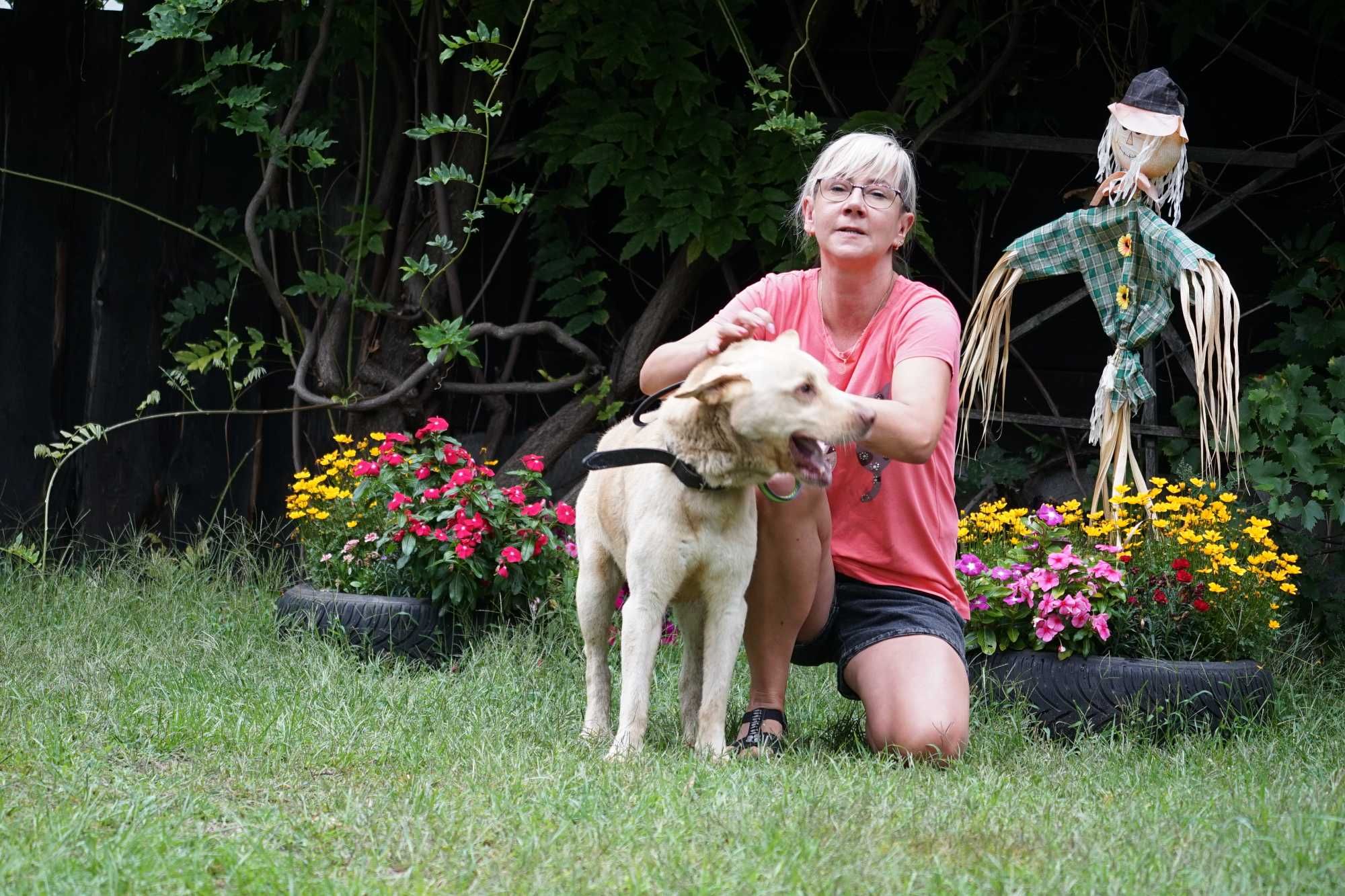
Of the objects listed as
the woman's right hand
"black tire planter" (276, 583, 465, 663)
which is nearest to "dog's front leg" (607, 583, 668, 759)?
the woman's right hand

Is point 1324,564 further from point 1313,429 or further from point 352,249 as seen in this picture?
point 352,249

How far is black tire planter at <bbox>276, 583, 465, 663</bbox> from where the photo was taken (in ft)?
14.5

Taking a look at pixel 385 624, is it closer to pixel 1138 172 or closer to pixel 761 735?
pixel 761 735

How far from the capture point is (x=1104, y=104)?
19.2 ft

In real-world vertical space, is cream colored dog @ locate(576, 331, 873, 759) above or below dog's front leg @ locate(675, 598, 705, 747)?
above

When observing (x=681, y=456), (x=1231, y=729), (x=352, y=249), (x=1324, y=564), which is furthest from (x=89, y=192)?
(x=1324, y=564)

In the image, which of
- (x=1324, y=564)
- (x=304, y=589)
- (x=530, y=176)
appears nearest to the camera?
(x=304, y=589)

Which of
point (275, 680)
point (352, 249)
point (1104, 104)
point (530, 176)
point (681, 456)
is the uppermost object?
point (1104, 104)

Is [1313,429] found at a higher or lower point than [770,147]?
lower

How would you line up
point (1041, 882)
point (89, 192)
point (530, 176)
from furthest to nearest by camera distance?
point (530, 176) < point (89, 192) < point (1041, 882)

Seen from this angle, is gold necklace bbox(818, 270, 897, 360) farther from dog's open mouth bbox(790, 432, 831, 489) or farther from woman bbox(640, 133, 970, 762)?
dog's open mouth bbox(790, 432, 831, 489)

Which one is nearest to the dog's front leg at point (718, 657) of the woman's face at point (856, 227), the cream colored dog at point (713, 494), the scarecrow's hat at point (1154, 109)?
the cream colored dog at point (713, 494)

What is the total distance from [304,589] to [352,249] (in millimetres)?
1748

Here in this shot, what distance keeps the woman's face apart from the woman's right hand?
0.35m
